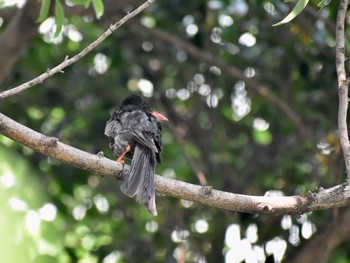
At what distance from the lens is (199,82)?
8148 mm

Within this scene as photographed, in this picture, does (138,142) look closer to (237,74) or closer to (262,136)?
(237,74)

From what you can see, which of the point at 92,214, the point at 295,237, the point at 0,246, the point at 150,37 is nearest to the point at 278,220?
the point at 295,237

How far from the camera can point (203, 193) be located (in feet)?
12.4

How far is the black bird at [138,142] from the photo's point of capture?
428cm

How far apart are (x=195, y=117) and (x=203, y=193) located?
4.76 metres

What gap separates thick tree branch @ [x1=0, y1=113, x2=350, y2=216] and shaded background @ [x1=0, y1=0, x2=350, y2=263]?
207cm

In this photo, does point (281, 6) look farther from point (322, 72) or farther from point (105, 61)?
point (105, 61)

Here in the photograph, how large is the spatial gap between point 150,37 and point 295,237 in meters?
2.53

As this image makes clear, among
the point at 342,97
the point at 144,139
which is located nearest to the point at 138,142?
the point at 144,139

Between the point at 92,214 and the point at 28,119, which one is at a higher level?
the point at 28,119

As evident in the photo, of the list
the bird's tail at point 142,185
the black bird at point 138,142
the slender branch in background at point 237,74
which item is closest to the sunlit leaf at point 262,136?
the slender branch in background at point 237,74

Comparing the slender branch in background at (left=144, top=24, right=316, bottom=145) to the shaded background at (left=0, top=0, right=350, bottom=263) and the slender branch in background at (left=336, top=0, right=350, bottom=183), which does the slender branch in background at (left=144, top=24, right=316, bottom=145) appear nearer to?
the shaded background at (left=0, top=0, right=350, bottom=263)

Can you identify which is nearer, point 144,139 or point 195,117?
point 144,139

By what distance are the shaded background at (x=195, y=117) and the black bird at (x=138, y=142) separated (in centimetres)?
101
